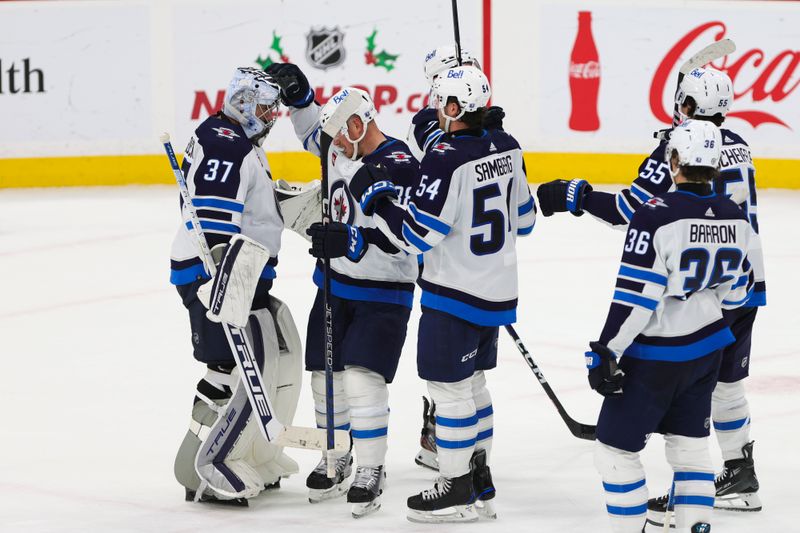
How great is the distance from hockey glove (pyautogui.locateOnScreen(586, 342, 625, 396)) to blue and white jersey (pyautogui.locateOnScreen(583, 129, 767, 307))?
0.66 m

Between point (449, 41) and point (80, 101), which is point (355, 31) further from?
point (80, 101)

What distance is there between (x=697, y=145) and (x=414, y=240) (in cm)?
77

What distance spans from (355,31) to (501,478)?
5.44 metres

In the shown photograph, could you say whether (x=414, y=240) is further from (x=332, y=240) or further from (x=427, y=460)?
(x=427, y=460)

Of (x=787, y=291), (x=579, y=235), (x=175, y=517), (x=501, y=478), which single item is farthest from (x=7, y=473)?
(x=579, y=235)

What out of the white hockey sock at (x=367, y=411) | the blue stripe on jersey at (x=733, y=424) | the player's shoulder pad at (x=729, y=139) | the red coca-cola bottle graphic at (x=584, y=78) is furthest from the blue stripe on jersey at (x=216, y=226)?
the red coca-cola bottle graphic at (x=584, y=78)

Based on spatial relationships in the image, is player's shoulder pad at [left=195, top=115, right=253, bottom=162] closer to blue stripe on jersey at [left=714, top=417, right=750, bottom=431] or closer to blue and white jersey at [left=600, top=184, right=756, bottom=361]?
blue and white jersey at [left=600, top=184, right=756, bottom=361]

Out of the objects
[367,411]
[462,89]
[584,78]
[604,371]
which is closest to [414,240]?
[462,89]

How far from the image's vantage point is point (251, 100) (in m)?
3.79

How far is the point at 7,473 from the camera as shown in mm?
4098

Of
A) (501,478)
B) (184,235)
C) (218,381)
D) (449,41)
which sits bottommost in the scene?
(501,478)

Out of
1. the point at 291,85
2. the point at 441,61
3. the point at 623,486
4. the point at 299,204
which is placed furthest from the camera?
the point at 441,61

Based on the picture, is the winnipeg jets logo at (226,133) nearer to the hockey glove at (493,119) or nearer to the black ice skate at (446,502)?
the hockey glove at (493,119)

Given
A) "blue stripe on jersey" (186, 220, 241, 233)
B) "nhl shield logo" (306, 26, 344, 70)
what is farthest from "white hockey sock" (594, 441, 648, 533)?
"nhl shield logo" (306, 26, 344, 70)
